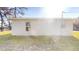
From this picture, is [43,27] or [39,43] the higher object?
[43,27]

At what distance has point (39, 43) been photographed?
1252 millimetres

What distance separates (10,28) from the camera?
124 cm

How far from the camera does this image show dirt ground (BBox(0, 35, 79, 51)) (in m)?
1.25

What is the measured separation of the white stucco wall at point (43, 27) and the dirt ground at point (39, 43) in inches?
1.7

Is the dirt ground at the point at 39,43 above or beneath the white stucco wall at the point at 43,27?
beneath

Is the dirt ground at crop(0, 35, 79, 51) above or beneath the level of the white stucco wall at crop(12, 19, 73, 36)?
beneath

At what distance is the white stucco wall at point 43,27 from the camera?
1240 mm

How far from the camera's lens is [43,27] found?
4.15 feet

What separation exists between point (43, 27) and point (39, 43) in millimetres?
143

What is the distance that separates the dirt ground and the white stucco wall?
43mm

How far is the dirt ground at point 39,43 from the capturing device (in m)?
1.25
